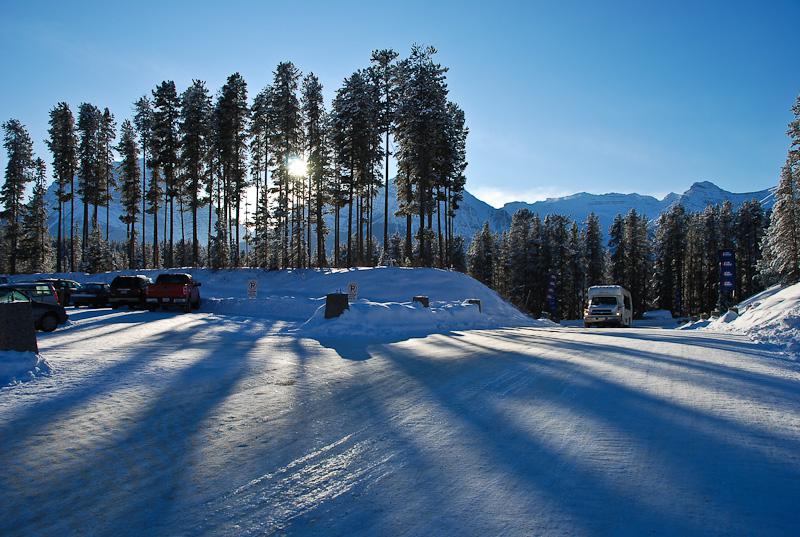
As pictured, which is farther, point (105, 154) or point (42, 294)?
point (105, 154)

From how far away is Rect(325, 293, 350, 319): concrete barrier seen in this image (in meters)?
18.2

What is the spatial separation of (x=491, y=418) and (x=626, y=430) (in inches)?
57.6

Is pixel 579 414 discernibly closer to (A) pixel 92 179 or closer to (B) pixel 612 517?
(B) pixel 612 517

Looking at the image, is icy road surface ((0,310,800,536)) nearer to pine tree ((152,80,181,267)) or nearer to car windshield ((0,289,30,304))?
car windshield ((0,289,30,304))

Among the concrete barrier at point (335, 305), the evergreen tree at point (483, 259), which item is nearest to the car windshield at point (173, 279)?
the concrete barrier at point (335, 305)

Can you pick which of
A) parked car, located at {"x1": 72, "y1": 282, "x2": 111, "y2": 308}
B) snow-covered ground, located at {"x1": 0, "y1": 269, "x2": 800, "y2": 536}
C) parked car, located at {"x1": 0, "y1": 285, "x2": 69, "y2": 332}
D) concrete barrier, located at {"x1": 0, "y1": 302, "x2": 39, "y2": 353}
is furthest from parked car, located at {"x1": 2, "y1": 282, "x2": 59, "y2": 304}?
parked car, located at {"x1": 72, "y1": 282, "x2": 111, "y2": 308}

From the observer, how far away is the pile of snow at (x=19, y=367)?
7.91m

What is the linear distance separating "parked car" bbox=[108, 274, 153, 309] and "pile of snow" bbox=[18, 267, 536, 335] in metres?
3.52

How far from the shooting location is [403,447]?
5176mm

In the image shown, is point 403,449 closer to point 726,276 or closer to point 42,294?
point 42,294

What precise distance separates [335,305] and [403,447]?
43.9 ft

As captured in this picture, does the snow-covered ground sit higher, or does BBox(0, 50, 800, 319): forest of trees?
BBox(0, 50, 800, 319): forest of trees

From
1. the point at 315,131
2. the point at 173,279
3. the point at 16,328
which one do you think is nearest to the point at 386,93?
the point at 315,131

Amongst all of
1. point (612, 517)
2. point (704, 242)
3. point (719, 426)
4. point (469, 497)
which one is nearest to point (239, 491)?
point (469, 497)
